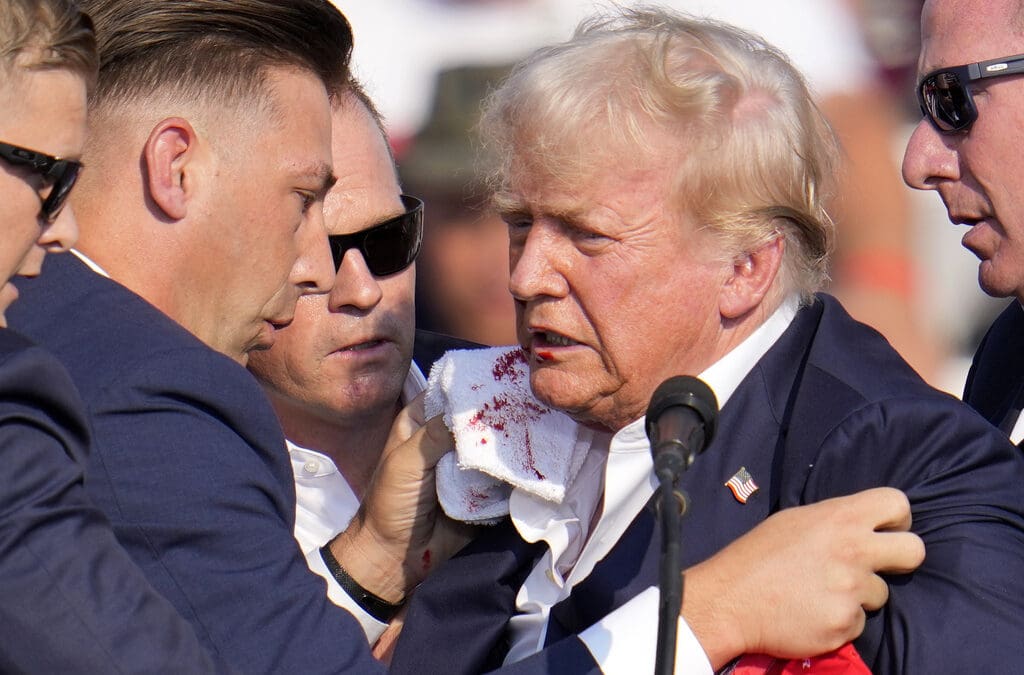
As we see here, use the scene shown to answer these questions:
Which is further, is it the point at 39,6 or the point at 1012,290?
the point at 1012,290

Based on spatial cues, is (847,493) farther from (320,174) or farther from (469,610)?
(320,174)

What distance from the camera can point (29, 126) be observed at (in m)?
1.91

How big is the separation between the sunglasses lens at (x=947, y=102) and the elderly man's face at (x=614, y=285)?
0.58 metres

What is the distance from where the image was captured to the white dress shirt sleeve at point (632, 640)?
7.53 feet

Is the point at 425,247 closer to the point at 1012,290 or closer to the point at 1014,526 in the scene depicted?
the point at 1012,290

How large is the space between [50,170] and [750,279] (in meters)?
1.30

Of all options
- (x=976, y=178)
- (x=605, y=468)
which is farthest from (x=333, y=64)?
(x=976, y=178)

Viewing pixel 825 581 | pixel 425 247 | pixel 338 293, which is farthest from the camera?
pixel 425 247

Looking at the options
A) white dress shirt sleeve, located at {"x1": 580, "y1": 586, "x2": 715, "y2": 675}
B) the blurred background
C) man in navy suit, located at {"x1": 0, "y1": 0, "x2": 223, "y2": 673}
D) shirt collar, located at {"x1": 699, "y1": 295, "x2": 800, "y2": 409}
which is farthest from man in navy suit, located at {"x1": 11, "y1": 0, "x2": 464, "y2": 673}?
the blurred background

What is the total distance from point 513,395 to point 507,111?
21.6 inches

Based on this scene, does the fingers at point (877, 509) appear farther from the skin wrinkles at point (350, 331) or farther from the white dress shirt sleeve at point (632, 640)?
the skin wrinkles at point (350, 331)

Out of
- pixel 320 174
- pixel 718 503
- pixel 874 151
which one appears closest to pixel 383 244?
pixel 320 174

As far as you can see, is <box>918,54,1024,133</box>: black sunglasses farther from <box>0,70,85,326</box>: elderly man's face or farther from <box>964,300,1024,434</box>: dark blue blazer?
<box>0,70,85,326</box>: elderly man's face

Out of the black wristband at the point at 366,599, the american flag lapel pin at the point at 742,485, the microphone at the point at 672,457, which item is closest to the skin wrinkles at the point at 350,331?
the black wristband at the point at 366,599
